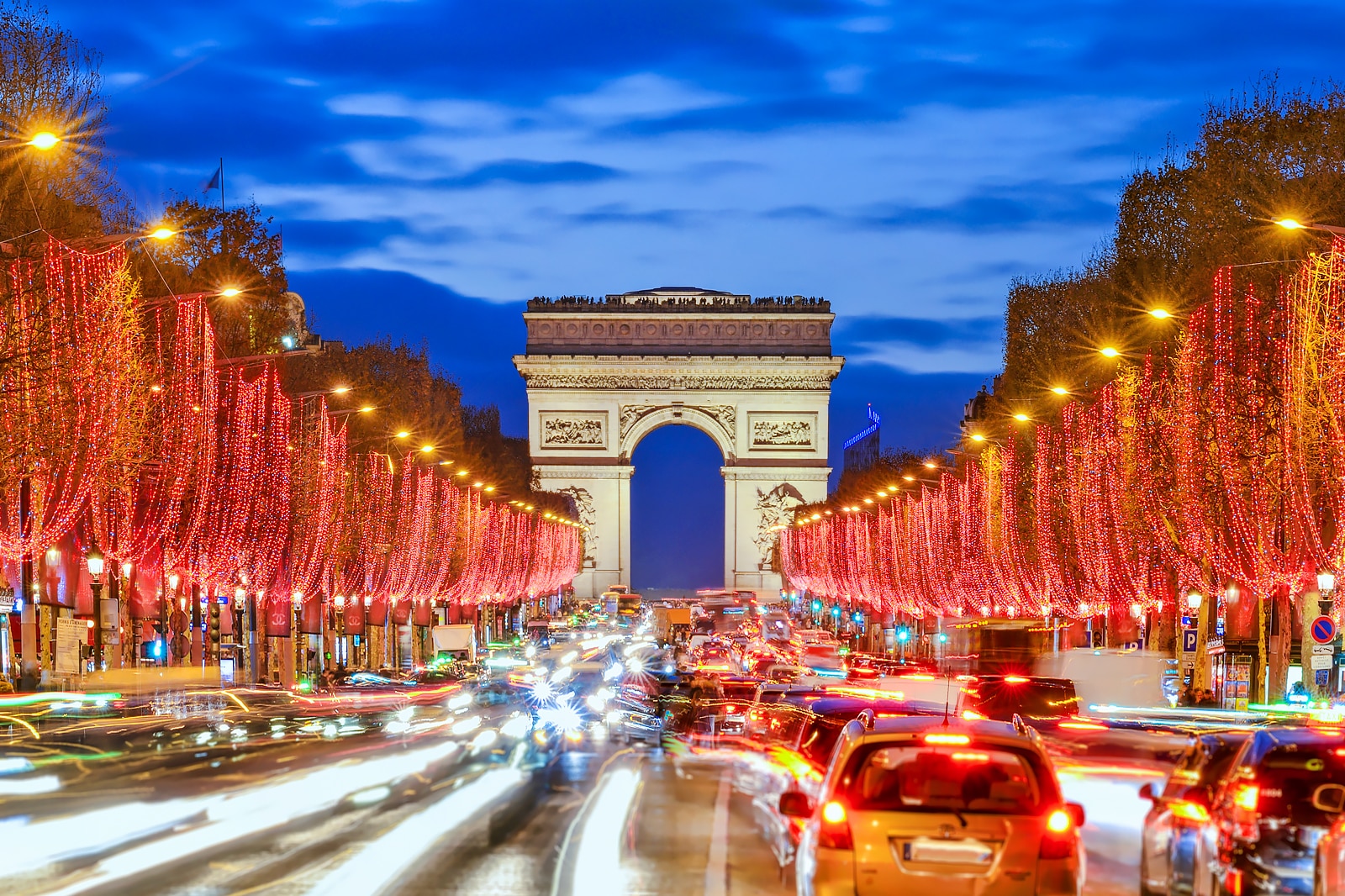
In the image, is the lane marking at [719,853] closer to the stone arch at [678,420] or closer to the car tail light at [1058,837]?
the car tail light at [1058,837]

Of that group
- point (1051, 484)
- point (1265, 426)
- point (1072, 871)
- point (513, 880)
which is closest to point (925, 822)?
point (1072, 871)

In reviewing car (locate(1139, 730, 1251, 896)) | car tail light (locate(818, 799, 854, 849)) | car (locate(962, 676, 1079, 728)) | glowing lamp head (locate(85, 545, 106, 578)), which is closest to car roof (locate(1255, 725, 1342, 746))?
car (locate(1139, 730, 1251, 896))

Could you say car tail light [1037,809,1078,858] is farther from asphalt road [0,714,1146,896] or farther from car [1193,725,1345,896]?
asphalt road [0,714,1146,896]

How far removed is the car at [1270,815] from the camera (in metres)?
11.1

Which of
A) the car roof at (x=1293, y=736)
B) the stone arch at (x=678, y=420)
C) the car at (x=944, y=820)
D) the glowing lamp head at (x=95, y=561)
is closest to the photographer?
the car at (x=944, y=820)

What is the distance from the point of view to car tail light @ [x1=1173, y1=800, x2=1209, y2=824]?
1257 cm

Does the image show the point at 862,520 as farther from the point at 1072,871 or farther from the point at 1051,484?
the point at 1072,871

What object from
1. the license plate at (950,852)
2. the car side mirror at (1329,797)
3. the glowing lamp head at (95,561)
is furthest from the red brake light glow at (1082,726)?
the glowing lamp head at (95,561)

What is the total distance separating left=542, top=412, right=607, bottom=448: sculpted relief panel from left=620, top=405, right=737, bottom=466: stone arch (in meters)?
1.52

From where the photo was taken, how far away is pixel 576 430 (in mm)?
138375

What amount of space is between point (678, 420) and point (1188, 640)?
9552cm

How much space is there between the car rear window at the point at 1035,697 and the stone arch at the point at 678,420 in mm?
110569

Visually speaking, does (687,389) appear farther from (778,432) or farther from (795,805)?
(795,805)

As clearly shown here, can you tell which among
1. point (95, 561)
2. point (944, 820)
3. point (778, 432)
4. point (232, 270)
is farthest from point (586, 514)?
point (944, 820)
